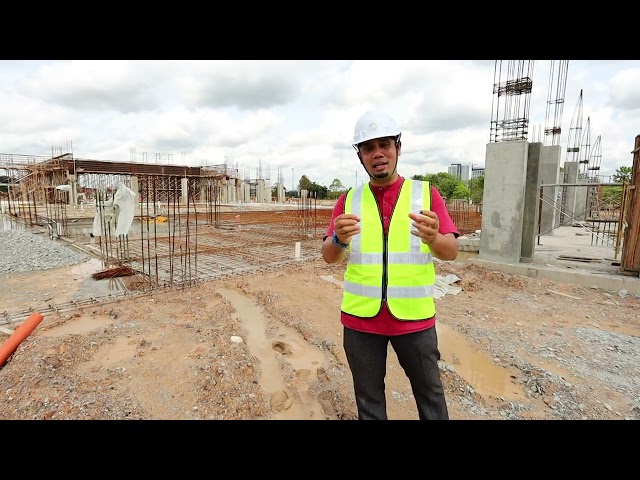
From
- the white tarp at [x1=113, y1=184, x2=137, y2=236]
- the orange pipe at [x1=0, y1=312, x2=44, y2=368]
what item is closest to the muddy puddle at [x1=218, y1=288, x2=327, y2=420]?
the orange pipe at [x1=0, y1=312, x2=44, y2=368]

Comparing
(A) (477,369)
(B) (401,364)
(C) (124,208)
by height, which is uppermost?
(C) (124,208)

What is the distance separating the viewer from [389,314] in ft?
6.08

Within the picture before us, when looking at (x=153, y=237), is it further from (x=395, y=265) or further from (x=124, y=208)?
(x=395, y=265)

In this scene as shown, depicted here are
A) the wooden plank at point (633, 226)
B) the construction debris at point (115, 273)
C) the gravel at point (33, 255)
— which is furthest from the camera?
the gravel at point (33, 255)

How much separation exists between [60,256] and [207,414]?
920cm

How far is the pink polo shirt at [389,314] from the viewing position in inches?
72.8

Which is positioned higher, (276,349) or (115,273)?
(115,273)

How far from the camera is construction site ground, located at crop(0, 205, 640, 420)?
3100 millimetres

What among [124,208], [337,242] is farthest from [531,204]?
[124,208]

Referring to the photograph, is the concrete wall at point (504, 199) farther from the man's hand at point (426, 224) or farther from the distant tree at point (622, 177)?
the man's hand at point (426, 224)

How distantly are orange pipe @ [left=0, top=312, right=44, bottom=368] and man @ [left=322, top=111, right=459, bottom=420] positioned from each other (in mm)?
4086

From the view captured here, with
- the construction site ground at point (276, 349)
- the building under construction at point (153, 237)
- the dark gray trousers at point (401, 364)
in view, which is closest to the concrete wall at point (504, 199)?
the construction site ground at point (276, 349)

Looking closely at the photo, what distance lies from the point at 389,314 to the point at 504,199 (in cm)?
857
